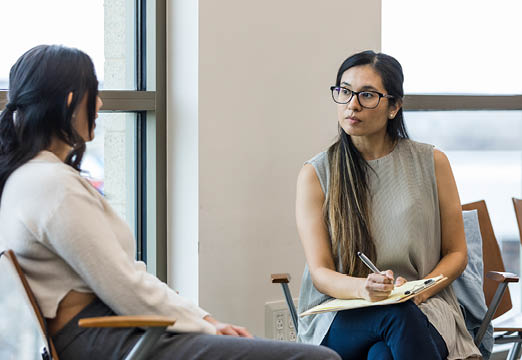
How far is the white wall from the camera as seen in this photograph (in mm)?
2674

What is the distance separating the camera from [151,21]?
2.75 m

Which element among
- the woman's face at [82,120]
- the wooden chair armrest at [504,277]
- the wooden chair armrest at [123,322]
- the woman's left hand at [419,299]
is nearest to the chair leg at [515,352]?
the wooden chair armrest at [504,277]

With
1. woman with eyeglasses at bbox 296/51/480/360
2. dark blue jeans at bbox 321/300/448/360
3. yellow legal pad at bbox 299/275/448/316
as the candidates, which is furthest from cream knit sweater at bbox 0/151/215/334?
woman with eyeglasses at bbox 296/51/480/360

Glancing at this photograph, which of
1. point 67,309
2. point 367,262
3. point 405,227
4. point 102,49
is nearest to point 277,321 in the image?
point 405,227

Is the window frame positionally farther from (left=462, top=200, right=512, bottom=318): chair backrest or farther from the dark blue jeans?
(left=462, top=200, right=512, bottom=318): chair backrest

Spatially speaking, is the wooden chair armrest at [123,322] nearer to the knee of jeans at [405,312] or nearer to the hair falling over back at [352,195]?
the knee of jeans at [405,312]

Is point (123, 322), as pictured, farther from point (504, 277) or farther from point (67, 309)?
point (504, 277)

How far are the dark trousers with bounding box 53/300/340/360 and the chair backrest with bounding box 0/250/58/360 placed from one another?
8 centimetres

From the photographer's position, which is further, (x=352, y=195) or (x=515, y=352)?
(x=515, y=352)

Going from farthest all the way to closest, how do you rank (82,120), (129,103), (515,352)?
(515,352) < (129,103) < (82,120)

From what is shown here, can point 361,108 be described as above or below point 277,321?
above

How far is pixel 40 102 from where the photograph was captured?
1748mm

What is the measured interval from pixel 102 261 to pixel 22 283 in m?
0.18

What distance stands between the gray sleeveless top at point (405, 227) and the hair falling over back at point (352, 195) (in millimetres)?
31
